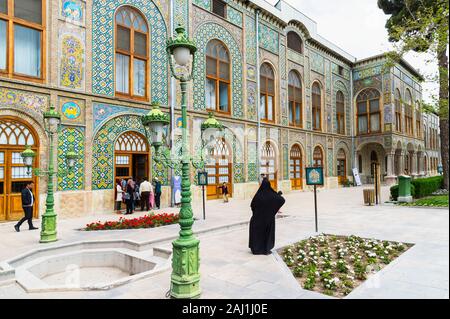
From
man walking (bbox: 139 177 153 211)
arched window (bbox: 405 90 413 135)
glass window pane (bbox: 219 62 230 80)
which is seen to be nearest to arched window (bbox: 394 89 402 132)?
arched window (bbox: 405 90 413 135)

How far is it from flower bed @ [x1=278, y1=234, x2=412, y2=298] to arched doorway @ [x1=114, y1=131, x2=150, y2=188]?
25.9 ft

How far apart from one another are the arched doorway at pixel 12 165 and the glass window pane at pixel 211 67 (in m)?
8.44

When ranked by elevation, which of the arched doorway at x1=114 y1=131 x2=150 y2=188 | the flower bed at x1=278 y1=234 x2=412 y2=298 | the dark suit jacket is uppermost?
the arched doorway at x1=114 y1=131 x2=150 y2=188

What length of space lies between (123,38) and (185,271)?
11.2 meters

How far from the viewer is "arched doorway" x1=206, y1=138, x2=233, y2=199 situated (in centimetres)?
1542

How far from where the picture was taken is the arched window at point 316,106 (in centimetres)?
2342

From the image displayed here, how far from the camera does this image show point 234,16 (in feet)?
55.7

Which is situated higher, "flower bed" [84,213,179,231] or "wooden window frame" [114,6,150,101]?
"wooden window frame" [114,6,150,101]

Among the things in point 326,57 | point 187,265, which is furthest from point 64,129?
point 326,57

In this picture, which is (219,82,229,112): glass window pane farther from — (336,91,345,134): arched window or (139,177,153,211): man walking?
(336,91,345,134): arched window

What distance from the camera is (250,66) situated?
17.7 meters

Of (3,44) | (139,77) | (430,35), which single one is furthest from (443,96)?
(3,44)

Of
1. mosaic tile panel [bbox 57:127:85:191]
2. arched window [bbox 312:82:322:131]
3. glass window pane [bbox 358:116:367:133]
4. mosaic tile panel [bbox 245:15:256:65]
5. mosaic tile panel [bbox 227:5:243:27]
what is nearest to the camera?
mosaic tile panel [bbox 57:127:85:191]

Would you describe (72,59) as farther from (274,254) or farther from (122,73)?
(274,254)
